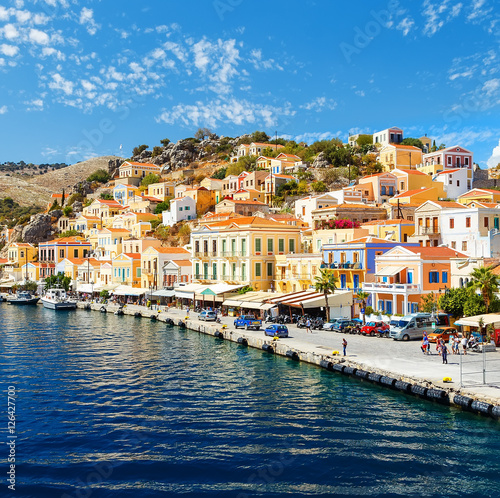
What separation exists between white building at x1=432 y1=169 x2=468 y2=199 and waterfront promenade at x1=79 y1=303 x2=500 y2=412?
148ft

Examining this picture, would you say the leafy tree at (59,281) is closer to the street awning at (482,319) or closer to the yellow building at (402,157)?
the yellow building at (402,157)

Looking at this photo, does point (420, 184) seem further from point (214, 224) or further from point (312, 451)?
point (312, 451)

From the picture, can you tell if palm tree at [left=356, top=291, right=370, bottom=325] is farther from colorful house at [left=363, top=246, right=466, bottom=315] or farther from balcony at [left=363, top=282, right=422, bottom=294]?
colorful house at [left=363, top=246, right=466, bottom=315]

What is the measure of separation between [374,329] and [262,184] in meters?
64.8

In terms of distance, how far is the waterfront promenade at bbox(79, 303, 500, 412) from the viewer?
25.8 metres

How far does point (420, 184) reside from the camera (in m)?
85.3

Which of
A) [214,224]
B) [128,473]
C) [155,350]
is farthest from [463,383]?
[214,224]

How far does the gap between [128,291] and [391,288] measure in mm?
44545

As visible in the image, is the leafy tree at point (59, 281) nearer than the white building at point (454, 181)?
No

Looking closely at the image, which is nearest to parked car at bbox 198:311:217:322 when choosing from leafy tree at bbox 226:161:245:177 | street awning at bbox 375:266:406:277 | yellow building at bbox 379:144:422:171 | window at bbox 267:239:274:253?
window at bbox 267:239:274:253

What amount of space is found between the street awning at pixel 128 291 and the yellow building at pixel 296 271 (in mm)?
23291

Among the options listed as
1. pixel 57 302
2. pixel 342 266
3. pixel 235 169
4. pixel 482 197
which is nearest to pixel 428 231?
pixel 342 266

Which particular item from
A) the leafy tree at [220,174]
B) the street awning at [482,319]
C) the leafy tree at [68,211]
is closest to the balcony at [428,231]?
the street awning at [482,319]

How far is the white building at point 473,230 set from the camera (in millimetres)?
49469
